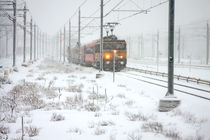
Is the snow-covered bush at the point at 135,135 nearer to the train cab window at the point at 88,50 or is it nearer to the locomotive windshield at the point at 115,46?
the locomotive windshield at the point at 115,46

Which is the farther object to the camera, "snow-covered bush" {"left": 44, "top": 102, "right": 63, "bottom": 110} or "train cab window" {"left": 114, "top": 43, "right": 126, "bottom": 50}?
"train cab window" {"left": 114, "top": 43, "right": 126, "bottom": 50}

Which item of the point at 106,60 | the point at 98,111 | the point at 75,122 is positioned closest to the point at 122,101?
the point at 98,111

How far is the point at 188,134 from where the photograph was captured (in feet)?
18.7

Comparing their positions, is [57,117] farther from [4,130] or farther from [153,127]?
[153,127]

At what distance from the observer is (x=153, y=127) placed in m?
6.19

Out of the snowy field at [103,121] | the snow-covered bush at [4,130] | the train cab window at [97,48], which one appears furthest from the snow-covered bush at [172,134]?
the train cab window at [97,48]

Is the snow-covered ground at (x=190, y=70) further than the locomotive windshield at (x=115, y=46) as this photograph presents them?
No

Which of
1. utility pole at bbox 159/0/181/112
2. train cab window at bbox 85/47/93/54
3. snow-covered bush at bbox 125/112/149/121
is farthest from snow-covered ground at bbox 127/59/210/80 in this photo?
snow-covered bush at bbox 125/112/149/121

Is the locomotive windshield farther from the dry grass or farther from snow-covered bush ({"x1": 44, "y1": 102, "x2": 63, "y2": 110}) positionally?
the dry grass

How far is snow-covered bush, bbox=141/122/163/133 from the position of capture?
19.8 feet

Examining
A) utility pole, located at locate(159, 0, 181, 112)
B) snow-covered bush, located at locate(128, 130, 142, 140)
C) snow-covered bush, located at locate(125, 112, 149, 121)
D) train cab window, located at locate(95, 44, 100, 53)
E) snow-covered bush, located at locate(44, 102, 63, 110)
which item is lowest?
snow-covered bush, located at locate(128, 130, 142, 140)

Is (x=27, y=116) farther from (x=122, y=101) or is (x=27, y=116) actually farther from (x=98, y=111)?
(x=122, y=101)

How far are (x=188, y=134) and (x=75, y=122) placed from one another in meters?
3.14

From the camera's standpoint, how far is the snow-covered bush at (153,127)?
6020 mm
